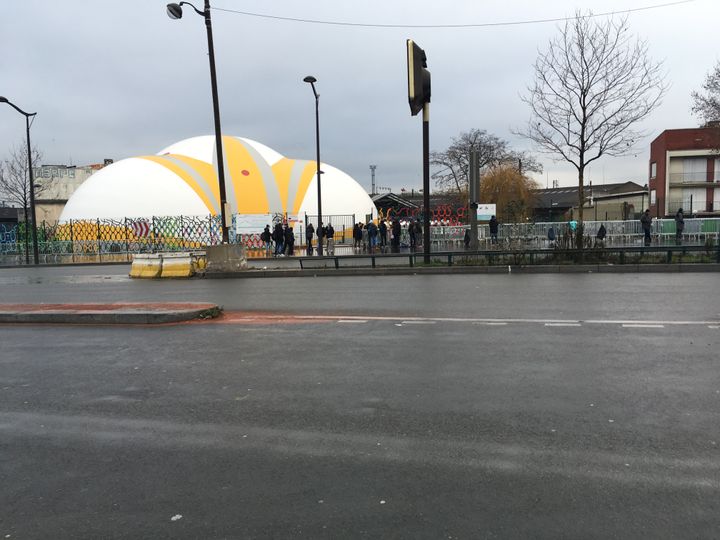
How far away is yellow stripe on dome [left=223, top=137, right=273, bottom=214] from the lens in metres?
46.2

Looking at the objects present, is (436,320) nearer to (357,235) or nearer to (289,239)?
(289,239)

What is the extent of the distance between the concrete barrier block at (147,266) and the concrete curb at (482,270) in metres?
1.61

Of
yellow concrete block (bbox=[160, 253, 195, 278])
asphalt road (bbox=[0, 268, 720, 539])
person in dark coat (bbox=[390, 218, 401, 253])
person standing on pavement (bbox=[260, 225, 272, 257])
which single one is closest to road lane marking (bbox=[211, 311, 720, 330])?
asphalt road (bbox=[0, 268, 720, 539])

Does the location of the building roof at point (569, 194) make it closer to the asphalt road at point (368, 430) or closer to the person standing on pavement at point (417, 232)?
the person standing on pavement at point (417, 232)

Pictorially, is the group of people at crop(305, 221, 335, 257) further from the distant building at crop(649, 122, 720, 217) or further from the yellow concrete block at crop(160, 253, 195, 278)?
the distant building at crop(649, 122, 720, 217)

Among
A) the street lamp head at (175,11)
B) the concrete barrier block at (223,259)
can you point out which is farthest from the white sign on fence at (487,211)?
the street lamp head at (175,11)

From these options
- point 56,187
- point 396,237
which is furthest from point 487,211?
point 56,187

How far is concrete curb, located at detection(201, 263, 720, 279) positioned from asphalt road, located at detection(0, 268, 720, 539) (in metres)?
8.10

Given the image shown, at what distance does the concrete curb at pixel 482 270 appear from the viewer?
53.9 ft

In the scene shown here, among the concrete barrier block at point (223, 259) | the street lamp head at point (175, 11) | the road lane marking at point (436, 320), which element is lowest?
the road lane marking at point (436, 320)

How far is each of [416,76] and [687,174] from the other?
47.4m

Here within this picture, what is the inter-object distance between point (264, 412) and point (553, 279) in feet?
38.8

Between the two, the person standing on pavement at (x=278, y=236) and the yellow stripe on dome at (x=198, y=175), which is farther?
the yellow stripe on dome at (x=198, y=175)

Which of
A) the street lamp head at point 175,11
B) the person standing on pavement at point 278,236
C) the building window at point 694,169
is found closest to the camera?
the street lamp head at point 175,11
